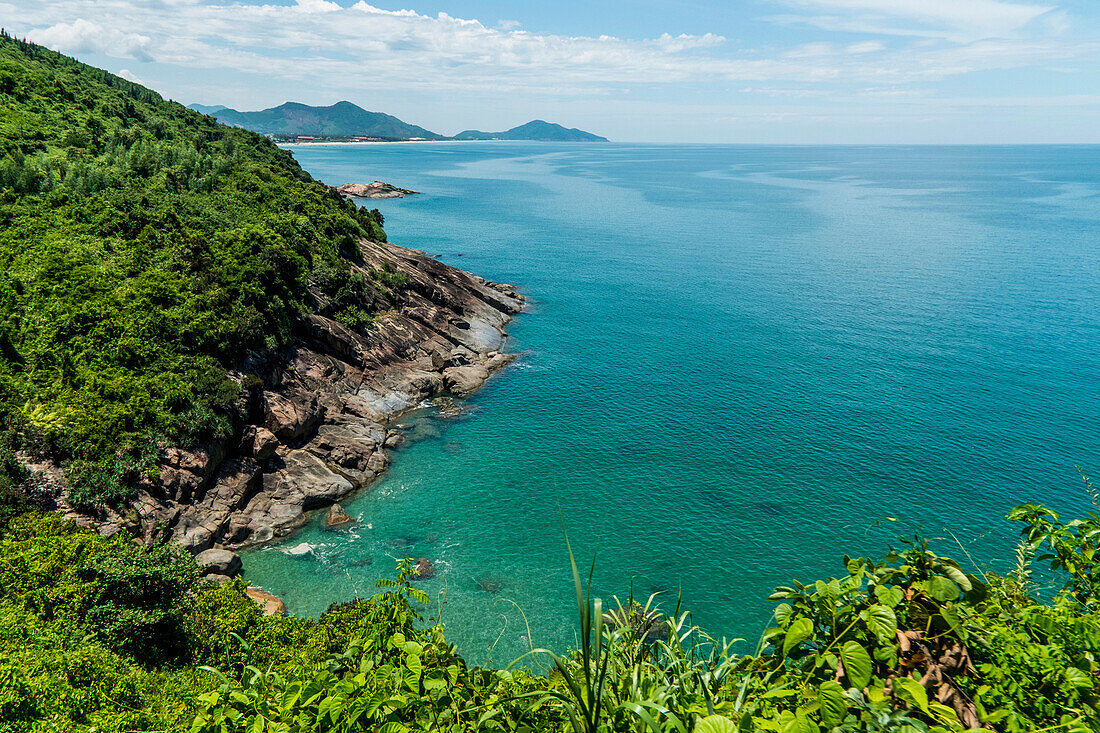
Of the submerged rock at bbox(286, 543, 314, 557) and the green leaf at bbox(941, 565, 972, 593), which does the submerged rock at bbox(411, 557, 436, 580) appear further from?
the green leaf at bbox(941, 565, 972, 593)

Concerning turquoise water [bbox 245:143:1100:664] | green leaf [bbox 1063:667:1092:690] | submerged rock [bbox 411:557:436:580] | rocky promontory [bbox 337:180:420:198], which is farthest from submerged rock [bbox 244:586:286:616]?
rocky promontory [bbox 337:180:420:198]

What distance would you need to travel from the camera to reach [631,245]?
126m

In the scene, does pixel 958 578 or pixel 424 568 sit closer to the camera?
pixel 958 578

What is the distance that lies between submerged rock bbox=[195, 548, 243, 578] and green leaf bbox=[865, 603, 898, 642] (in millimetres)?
37368

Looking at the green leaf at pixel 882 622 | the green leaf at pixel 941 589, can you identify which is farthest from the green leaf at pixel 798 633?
the green leaf at pixel 941 589

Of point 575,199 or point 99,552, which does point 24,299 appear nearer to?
point 99,552

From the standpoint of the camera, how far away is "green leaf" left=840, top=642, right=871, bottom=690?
6754 mm

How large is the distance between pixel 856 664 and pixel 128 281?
5353cm

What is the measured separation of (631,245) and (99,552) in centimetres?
11217

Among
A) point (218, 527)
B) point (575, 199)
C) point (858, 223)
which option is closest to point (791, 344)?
point (218, 527)

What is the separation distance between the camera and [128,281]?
44.9 metres

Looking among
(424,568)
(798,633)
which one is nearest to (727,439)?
(424,568)

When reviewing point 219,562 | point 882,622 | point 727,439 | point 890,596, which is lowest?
point 219,562

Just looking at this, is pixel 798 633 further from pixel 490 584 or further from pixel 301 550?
pixel 301 550
